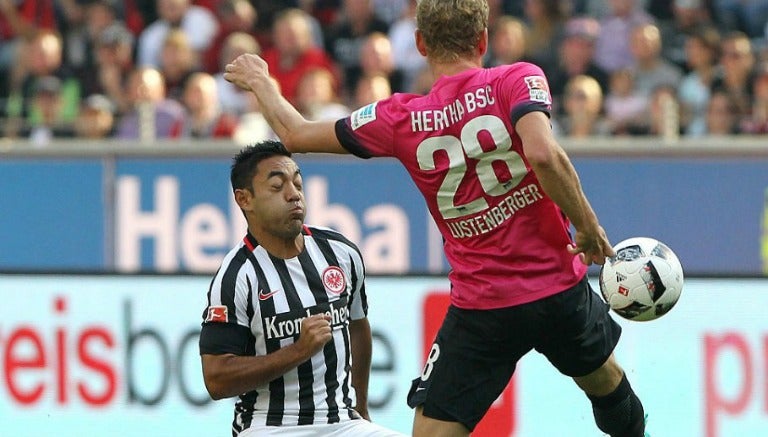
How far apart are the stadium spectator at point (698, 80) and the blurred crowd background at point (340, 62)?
0.01 meters

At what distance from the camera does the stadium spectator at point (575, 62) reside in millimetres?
11406

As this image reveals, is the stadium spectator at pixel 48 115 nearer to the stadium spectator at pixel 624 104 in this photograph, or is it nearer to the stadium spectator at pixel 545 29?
the stadium spectator at pixel 545 29

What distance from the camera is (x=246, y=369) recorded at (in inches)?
210

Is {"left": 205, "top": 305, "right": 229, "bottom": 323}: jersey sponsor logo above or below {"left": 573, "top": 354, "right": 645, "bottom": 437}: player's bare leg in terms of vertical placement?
above

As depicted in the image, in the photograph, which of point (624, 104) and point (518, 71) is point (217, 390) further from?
point (624, 104)

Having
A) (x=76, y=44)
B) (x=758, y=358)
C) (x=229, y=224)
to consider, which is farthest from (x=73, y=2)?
(x=758, y=358)

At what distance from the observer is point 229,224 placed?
10992mm

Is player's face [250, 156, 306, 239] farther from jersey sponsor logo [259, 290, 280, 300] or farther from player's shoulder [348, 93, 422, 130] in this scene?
player's shoulder [348, 93, 422, 130]

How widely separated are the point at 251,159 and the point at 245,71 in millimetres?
350

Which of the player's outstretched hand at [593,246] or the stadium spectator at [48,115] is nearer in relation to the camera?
the player's outstretched hand at [593,246]

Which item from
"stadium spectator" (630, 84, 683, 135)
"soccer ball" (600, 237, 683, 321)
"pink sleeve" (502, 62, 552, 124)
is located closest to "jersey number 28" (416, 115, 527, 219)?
"pink sleeve" (502, 62, 552, 124)

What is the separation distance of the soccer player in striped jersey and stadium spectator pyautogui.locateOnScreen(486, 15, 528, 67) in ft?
19.4

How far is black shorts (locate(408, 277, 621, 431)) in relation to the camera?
545 cm

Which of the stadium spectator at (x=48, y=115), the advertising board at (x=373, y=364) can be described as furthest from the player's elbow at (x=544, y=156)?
the stadium spectator at (x=48, y=115)
